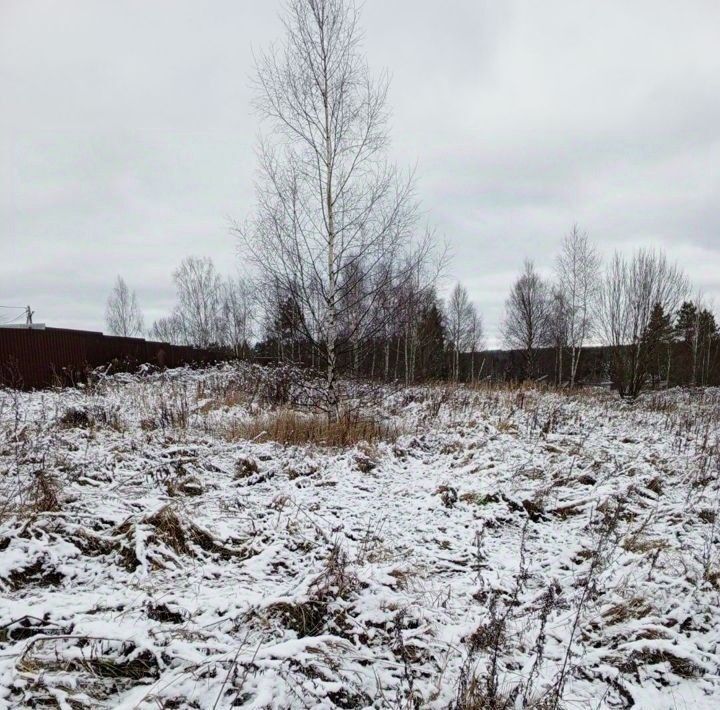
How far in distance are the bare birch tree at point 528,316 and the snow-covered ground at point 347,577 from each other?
76.4 feet

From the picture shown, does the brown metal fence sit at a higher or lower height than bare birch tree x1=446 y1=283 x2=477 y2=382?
lower

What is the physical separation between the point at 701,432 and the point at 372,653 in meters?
8.77

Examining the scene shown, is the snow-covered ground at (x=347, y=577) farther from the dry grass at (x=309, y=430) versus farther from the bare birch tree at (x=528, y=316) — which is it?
the bare birch tree at (x=528, y=316)

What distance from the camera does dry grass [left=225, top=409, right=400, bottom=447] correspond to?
6.48m

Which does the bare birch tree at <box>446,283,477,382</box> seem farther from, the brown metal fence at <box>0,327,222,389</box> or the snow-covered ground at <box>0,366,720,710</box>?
the snow-covered ground at <box>0,366,720,710</box>

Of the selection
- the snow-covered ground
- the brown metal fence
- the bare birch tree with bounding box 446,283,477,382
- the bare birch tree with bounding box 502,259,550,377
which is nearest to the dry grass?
the snow-covered ground

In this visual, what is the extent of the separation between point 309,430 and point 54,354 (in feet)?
37.3

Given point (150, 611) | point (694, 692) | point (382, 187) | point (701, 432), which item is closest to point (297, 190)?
point (382, 187)

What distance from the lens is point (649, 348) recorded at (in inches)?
639

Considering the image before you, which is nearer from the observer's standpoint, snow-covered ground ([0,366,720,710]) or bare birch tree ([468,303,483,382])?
snow-covered ground ([0,366,720,710])

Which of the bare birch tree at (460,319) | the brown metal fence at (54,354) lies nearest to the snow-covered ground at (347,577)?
the brown metal fence at (54,354)

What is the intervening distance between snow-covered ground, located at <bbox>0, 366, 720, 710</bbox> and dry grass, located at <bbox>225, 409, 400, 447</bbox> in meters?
0.52

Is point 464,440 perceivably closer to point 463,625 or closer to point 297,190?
point 463,625

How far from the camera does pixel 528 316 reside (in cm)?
2764
